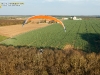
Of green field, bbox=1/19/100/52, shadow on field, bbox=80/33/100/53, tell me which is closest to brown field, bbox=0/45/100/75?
shadow on field, bbox=80/33/100/53

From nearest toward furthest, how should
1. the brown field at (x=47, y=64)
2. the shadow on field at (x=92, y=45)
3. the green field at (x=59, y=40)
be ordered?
1. the brown field at (x=47, y=64)
2. the shadow on field at (x=92, y=45)
3. the green field at (x=59, y=40)

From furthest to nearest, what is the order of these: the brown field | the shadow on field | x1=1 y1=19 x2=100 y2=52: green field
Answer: x1=1 y1=19 x2=100 y2=52: green field
the shadow on field
the brown field

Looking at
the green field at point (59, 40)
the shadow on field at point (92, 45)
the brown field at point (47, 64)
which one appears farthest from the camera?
the green field at point (59, 40)

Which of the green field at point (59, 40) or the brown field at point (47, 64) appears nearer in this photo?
the brown field at point (47, 64)

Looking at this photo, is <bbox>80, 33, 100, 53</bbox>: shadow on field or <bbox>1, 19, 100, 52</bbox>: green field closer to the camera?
<bbox>80, 33, 100, 53</bbox>: shadow on field

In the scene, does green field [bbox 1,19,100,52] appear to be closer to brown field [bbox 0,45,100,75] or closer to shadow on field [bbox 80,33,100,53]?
shadow on field [bbox 80,33,100,53]

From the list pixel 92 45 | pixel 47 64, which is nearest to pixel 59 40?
pixel 92 45

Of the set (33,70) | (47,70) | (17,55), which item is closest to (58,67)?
(47,70)

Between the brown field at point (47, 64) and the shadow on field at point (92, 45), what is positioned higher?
the brown field at point (47, 64)

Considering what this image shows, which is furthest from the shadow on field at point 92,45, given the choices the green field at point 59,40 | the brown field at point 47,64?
the brown field at point 47,64

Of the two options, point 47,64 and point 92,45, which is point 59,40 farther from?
point 47,64

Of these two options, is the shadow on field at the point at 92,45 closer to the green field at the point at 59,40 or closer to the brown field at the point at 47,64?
the green field at the point at 59,40

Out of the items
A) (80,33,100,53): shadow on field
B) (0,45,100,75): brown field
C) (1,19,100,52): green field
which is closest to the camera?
(0,45,100,75): brown field
